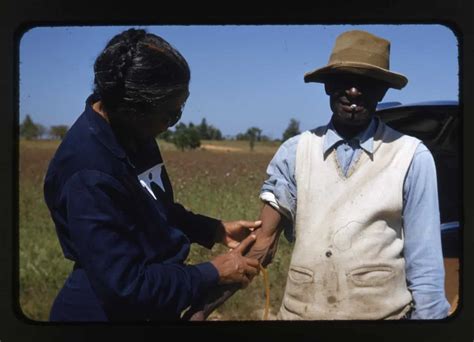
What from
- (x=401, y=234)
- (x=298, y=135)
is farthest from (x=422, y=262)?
(x=298, y=135)

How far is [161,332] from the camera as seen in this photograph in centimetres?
246

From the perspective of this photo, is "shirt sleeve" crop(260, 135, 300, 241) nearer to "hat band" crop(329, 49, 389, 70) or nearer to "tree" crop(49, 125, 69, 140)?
"hat band" crop(329, 49, 389, 70)

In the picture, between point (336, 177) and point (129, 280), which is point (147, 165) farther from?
point (336, 177)

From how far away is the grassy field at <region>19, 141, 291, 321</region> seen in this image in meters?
2.41

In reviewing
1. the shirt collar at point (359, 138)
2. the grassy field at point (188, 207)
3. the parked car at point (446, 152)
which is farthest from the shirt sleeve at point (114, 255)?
the parked car at point (446, 152)

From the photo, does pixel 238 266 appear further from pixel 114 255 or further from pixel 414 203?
pixel 414 203

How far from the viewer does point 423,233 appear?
8.05 feet

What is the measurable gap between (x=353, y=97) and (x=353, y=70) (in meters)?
0.10

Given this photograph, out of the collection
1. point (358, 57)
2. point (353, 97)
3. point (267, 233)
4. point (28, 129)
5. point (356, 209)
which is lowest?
point (267, 233)

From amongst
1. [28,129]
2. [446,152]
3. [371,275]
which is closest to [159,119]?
[28,129]

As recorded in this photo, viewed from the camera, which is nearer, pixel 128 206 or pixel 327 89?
pixel 128 206

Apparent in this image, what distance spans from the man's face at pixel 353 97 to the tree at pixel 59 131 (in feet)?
3.15

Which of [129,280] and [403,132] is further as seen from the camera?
[403,132]

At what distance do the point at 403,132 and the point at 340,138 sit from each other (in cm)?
24
